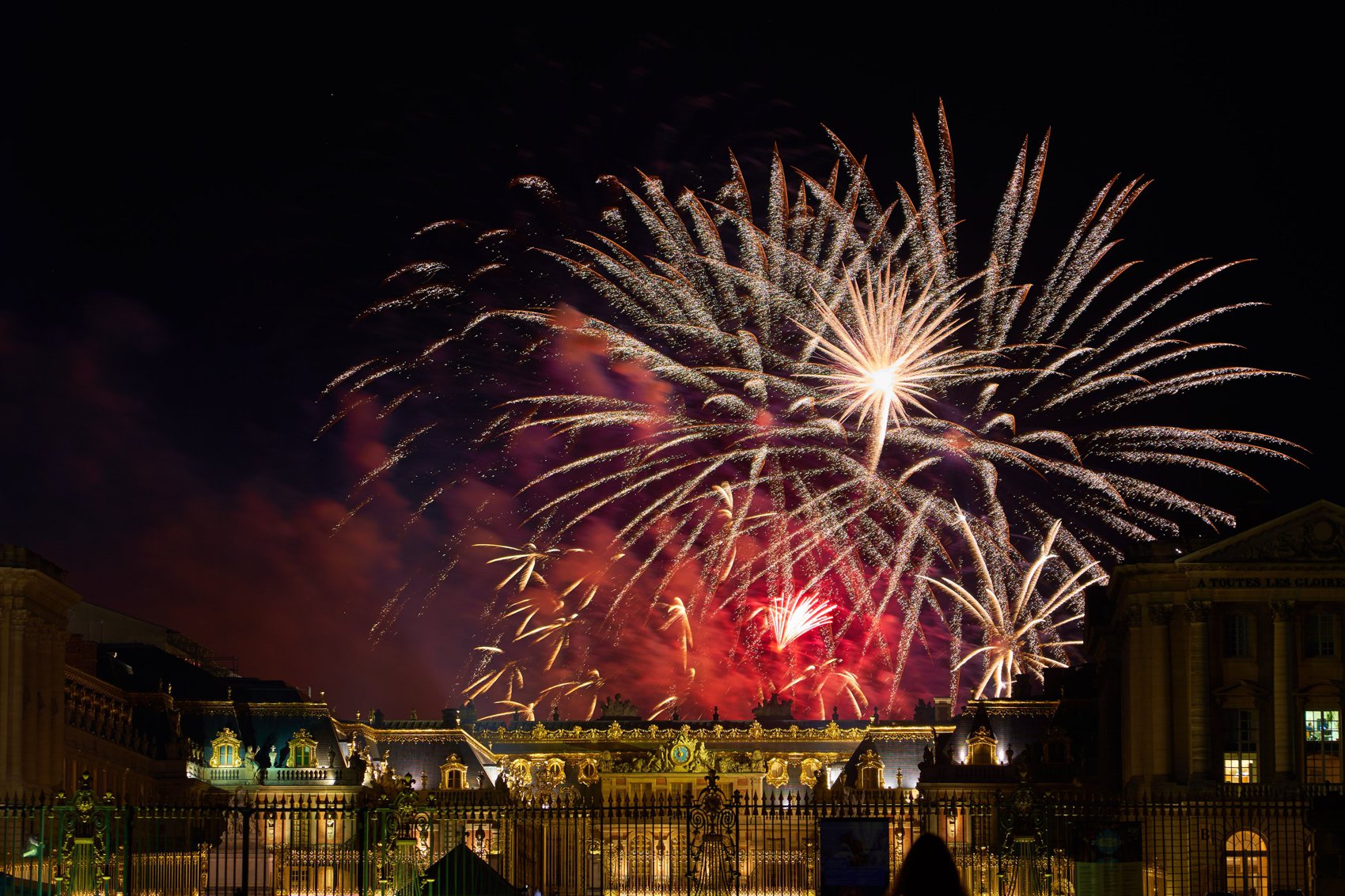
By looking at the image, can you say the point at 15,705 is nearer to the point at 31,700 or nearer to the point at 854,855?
the point at 31,700

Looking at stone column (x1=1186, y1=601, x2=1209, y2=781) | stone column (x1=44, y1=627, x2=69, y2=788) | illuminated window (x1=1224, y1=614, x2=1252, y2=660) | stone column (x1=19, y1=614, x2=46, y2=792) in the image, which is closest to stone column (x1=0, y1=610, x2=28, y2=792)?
stone column (x1=19, y1=614, x2=46, y2=792)

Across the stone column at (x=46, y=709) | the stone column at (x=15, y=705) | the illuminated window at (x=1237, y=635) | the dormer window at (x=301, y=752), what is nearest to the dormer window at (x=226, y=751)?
the dormer window at (x=301, y=752)

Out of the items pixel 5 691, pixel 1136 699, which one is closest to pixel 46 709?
pixel 5 691

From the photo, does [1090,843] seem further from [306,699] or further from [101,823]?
[306,699]

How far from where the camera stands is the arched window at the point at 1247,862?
59.6m

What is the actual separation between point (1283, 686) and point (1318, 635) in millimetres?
2161

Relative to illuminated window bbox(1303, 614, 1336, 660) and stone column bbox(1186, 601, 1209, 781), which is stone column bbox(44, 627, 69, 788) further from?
illuminated window bbox(1303, 614, 1336, 660)

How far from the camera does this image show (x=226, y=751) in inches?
3526

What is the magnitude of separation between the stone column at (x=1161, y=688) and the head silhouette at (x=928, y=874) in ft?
177

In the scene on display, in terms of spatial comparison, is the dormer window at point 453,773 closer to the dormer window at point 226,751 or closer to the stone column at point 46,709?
the dormer window at point 226,751

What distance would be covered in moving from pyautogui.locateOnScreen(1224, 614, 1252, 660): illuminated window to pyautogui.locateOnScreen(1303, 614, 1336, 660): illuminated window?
68.0 inches

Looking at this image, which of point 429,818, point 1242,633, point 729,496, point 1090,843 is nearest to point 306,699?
point 729,496

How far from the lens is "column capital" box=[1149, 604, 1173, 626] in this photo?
66.1 metres

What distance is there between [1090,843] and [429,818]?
13.4 m
